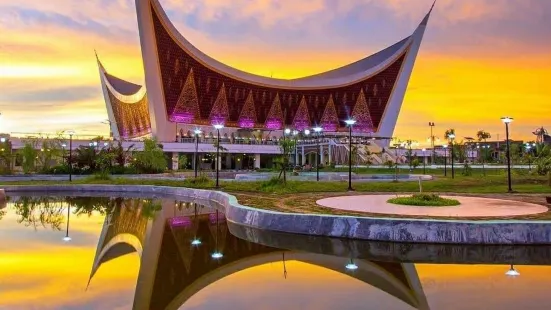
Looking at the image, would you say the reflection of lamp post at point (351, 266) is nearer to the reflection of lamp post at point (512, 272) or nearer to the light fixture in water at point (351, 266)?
the light fixture in water at point (351, 266)

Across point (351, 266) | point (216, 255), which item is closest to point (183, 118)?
point (216, 255)

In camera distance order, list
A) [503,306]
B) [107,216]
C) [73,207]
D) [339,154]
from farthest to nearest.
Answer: [339,154] → [73,207] → [107,216] → [503,306]

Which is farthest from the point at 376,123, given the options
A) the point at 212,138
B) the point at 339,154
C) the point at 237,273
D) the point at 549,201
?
the point at 237,273

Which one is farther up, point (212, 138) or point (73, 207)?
point (212, 138)

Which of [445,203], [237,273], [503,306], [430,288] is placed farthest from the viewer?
[445,203]

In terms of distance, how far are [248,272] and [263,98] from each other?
1730 inches

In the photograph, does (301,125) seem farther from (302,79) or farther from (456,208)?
(456,208)

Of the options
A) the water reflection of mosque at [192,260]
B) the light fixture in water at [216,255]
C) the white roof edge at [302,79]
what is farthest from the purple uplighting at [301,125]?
the light fixture in water at [216,255]

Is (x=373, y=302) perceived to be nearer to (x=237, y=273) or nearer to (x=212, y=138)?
(x=237, y=273)

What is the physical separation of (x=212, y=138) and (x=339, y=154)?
1239cm

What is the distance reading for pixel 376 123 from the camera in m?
53.3

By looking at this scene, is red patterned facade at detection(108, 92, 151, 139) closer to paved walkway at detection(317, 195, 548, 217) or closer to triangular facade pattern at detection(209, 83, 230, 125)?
triangular facade pattern at detection(209, 83, 230, 125)

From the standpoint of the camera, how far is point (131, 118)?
2047 inches

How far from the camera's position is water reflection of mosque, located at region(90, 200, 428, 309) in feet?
17.4
